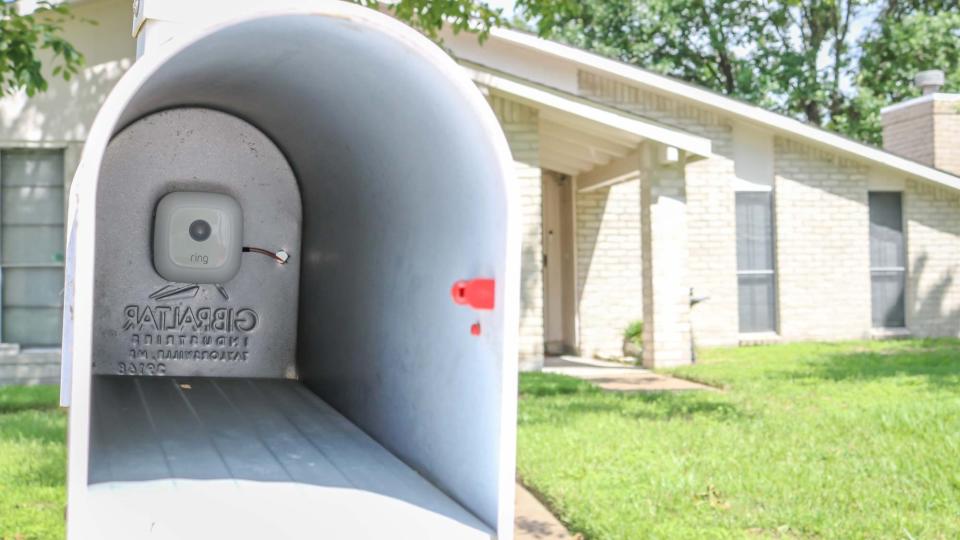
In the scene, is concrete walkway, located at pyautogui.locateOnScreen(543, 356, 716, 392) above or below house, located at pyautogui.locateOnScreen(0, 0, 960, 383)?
below

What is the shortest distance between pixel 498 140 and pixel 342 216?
1.87m

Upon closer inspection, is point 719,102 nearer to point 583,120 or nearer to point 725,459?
point 583,120

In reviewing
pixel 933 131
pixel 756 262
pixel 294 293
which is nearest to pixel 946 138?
pixel 933 131

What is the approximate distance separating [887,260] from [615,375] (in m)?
7.10

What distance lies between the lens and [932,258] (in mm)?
18516

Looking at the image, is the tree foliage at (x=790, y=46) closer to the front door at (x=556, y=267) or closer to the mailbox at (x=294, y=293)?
the front door at (x=556, y=267)

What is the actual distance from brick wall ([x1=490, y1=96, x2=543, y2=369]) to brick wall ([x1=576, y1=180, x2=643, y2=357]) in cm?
279

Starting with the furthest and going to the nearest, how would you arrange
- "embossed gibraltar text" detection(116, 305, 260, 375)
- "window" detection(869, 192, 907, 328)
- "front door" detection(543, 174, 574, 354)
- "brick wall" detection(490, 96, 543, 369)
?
"window" detection(869, 192, 907, 328)
"front door" detection(543, 174, 574, 354)
"brick wall" detection(490, 96, 543, 369)
"embossed gibraltar text" detection(116, 305, 260, 375)

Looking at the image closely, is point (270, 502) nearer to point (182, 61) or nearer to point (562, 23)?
point (182, 61)

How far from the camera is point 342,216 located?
451 centimetres

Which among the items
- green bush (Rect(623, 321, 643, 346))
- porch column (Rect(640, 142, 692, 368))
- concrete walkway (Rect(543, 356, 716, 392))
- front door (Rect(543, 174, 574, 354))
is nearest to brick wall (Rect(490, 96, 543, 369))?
concrete walkway (Rect(543, 356, 716, 392))

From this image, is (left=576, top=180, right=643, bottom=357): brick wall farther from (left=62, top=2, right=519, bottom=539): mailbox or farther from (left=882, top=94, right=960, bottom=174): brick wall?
(left=62, top=2, right=519, bottom=539): mailbox

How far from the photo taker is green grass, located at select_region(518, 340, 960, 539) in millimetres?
5582

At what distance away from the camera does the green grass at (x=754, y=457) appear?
558 cm
